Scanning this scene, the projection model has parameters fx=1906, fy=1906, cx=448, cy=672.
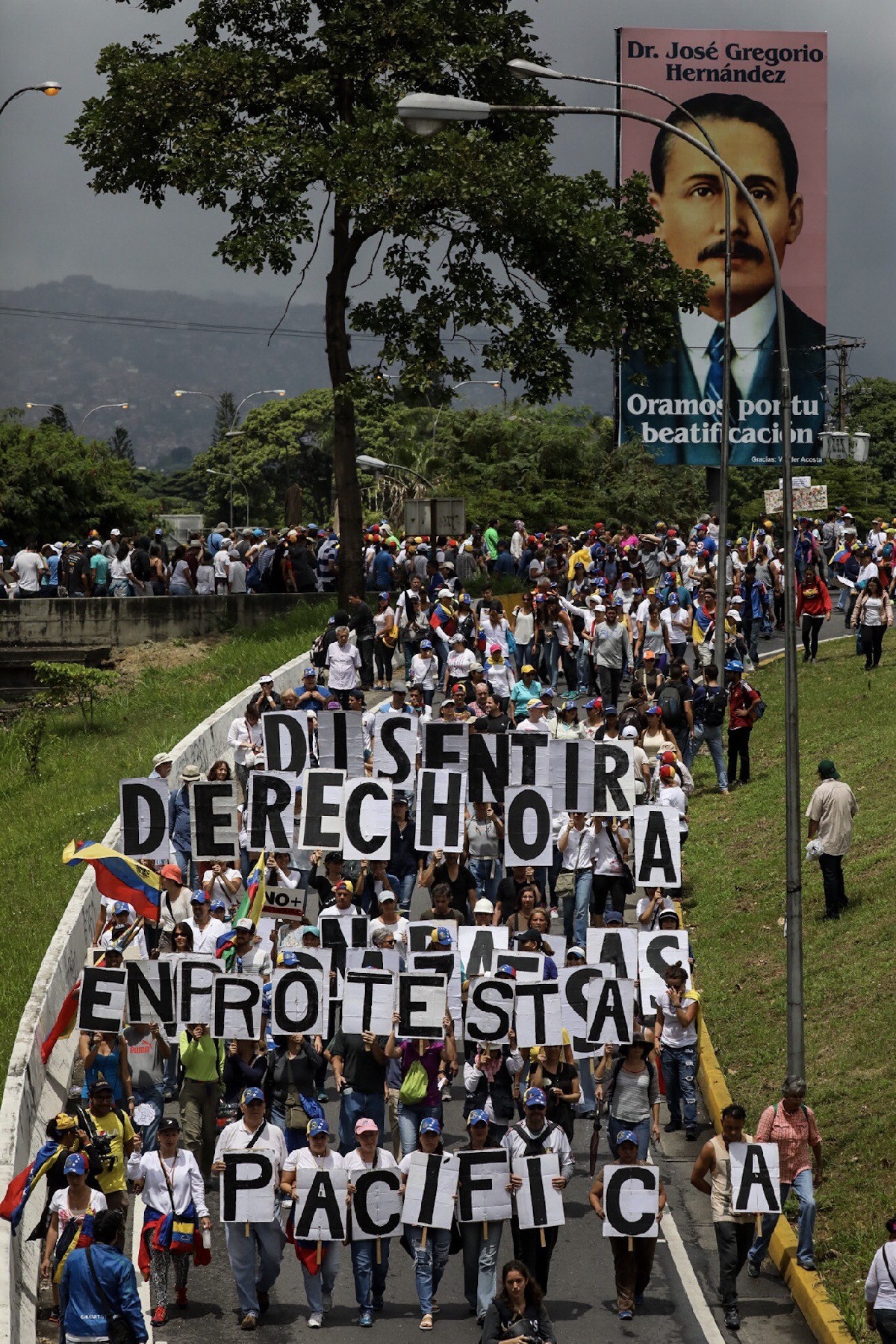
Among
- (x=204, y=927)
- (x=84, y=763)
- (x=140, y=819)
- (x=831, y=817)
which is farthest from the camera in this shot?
(x=84, y=763)

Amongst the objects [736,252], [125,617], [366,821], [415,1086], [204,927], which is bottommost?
[415,1086]

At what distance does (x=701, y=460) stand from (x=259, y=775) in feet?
87.6

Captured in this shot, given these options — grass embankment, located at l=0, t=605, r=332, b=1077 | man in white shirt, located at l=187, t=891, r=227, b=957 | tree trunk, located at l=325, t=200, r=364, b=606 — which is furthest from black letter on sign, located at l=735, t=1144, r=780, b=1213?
tree trunk, located at l=325, t=200, r=364, b=606

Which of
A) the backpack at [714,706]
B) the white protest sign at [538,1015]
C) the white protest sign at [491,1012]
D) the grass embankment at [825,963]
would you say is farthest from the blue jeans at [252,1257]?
the backpack at [714,706]

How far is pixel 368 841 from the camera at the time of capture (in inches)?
645

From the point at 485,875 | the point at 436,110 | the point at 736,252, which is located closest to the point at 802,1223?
the point at 485,875

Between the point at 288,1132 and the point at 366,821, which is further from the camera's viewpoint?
the point at 366,821

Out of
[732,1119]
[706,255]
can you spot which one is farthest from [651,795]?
[706,255]

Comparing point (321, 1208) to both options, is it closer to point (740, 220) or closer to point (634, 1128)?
point (634, 1128)

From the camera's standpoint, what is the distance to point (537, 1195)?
11.5 meters

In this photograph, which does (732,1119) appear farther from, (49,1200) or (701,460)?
(701,460)

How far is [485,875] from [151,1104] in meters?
5.15

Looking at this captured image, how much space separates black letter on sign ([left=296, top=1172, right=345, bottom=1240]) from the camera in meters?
11.5

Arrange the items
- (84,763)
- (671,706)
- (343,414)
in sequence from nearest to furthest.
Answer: (671,706) < (84,763) < (343,414)
